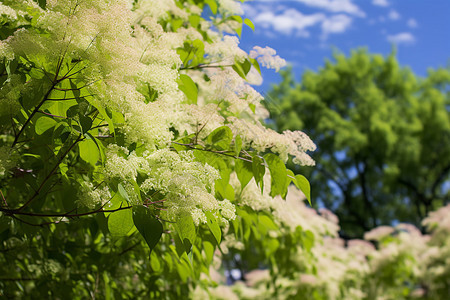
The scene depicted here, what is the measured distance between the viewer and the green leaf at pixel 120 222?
1234mm

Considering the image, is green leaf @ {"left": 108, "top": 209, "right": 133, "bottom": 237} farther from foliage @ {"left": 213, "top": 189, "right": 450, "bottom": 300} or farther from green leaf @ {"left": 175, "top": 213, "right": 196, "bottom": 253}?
foliage @ {"left": 213, "top": 189, "right": 450, "bottom": 300}

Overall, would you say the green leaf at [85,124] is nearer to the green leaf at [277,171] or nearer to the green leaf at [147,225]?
the green leaf at [147,225]

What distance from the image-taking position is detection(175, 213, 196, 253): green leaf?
1206 mm

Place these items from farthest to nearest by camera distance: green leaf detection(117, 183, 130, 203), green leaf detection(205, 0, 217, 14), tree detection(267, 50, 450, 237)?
tree detection(267, 50, 450, 237) < green leaf detection(205, 0, 217, 14) < green leaf detection(117, 183, 130, 203)

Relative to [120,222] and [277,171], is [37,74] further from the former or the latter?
[277,171]

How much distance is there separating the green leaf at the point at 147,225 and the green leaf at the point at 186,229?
2.2 inches

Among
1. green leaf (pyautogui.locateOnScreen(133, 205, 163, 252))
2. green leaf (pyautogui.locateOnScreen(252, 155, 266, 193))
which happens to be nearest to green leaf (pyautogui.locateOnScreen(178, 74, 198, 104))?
green leaf (pyautogui.locateOnScreen(252, 155, 266, 193))

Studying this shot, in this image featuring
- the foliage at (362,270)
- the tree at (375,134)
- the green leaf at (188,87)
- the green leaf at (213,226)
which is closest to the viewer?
the green leaf at (213,226)

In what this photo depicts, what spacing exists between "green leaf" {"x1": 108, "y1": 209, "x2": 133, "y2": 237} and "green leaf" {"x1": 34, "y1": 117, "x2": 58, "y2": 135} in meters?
0.31

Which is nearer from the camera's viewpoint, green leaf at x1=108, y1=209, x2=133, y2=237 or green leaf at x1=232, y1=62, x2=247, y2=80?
green leaf at x1=108, y1=209, x2=133, y2=237

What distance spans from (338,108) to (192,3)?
18.4 meters

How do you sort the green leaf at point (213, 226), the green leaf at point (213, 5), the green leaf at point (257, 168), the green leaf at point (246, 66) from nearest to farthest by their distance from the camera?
the green leaf at point (213, 226) < the green leaf at point (257, 168) < the green leaf at point (246, 66) < the green leaf at point (213, 5)

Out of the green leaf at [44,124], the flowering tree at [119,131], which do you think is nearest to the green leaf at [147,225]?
the flowering tree at [119,131]

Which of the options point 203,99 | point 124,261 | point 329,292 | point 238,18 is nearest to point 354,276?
point 329,292
